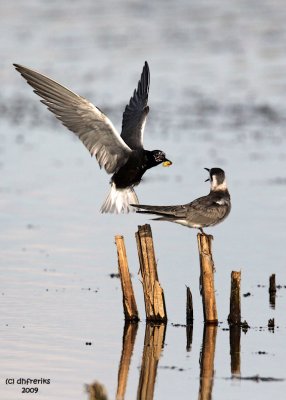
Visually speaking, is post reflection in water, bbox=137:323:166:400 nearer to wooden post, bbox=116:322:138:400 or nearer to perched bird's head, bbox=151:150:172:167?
wooden post, bbox=116:322:138:400

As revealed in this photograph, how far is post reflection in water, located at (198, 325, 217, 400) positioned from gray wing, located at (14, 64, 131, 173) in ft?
7.39

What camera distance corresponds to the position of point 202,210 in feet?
33.0

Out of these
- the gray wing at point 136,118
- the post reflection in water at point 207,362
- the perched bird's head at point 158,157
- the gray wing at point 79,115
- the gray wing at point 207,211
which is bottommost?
the post reflection in water at point 207,362

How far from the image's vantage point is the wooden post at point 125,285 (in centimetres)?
981

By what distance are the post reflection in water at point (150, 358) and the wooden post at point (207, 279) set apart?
1.25 feet

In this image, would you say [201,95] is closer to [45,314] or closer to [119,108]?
[119,108]

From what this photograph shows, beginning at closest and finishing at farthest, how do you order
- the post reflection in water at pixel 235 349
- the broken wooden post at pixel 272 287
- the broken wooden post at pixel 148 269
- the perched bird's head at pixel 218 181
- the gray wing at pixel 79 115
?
the post reflection in water at pixel 235 349 → the broken wooden post at pixel 148 269 → the perched bird's head at pixel 218 181 → the broken wooden post at pixel 272 287 → the gray wing at pixel 79 115

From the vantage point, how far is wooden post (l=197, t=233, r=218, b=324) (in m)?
9.63

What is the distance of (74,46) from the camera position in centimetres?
2927

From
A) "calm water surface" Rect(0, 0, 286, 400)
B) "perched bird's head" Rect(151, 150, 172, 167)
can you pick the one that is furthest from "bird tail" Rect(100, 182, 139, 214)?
"calm water surface" Rect(0, 0, 286, 400)

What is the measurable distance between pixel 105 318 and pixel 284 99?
13.4 meters

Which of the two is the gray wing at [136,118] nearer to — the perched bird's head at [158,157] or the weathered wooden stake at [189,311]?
the perched bird's head at [158,157]

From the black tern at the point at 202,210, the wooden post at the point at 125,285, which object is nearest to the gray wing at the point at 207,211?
the black tern at the point at 202,210

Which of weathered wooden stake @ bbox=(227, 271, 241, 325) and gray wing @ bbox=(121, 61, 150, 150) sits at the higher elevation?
gray wing @ bbox=(121, 61, 150, 150)
